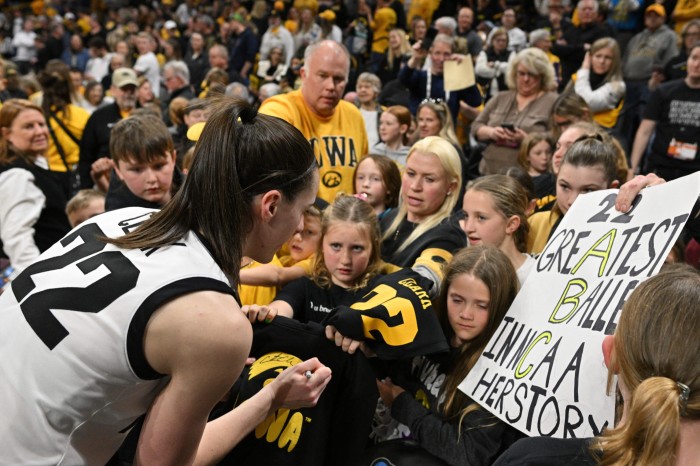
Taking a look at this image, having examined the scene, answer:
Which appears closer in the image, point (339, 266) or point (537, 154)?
point (339, 266)

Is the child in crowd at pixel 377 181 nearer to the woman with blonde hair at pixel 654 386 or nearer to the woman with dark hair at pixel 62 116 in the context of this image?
the woman with blonde hair at pixel 654 386

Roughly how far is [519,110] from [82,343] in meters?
4.99

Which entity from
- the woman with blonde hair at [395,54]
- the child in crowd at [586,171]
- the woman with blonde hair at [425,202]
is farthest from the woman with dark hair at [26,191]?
the woman with blonde hair at [395,54]

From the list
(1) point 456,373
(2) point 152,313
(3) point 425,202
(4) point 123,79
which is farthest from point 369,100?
(2) point 152,313

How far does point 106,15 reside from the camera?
60.6ft

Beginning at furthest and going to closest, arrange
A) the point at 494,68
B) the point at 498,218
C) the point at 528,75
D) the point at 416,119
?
the point at 494,68, the point at 416,119, the point at 528,75, the point at 498,218

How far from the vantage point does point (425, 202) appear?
11.6 feet

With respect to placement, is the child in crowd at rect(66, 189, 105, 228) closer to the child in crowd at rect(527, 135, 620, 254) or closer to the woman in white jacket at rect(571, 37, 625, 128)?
the child in crowd at rect(527, 135, 620, 254)

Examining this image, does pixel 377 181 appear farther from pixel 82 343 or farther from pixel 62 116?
pixel 62 116

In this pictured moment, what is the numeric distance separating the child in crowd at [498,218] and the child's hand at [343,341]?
1.00m

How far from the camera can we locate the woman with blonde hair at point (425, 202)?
340 cm

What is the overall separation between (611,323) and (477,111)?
5430 millimetres

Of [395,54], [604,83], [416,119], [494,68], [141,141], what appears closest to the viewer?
[141,141]

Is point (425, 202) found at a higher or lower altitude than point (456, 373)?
higher
